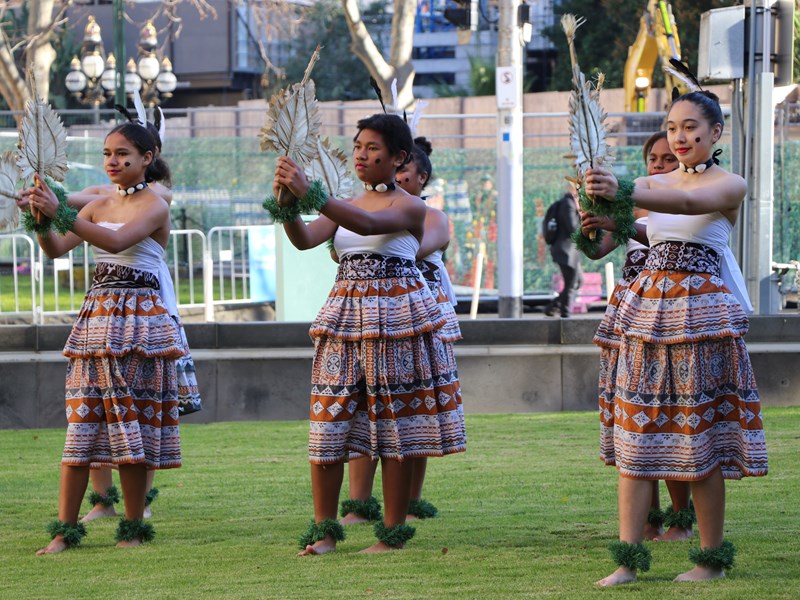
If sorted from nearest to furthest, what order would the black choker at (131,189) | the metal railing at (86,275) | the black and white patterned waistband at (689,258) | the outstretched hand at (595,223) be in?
the outstretched hand at (595,223) < the black and white patterned waistband at (689,258) < the black choker at (131,189) < the metal railing at (86,275)

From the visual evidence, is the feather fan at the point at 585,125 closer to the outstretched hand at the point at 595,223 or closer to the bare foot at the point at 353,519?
the outstretched hand at the point at 595,223

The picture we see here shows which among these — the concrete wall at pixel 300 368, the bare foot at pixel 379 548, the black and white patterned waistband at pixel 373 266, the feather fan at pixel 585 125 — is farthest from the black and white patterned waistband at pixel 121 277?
the concrete wall at pixel 300 368

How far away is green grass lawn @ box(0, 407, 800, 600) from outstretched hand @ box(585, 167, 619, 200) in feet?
4.57

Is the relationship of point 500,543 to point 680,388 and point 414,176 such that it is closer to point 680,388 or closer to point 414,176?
point 680,388

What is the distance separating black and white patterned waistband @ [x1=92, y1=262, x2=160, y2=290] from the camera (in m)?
6.09

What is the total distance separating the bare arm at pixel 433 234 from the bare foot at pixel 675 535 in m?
1.64

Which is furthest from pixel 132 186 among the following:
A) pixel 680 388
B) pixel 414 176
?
pixel 680 388

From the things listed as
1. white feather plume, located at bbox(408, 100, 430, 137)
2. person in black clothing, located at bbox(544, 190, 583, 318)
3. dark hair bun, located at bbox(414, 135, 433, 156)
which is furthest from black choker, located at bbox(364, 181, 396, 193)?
person in black clothing, located at bbox(544, 190, 583, 318)

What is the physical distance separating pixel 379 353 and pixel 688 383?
1239 millimetres

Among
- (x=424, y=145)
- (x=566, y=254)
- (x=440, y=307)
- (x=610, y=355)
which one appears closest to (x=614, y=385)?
(x=610, y=355)

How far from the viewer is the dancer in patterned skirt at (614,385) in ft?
20.1

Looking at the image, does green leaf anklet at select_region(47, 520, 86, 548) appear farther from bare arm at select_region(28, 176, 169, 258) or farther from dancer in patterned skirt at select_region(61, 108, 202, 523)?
bare arm at select_region(28, 176, 169, 258)

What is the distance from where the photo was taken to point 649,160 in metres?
6.20

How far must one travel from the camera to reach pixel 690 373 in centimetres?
511
